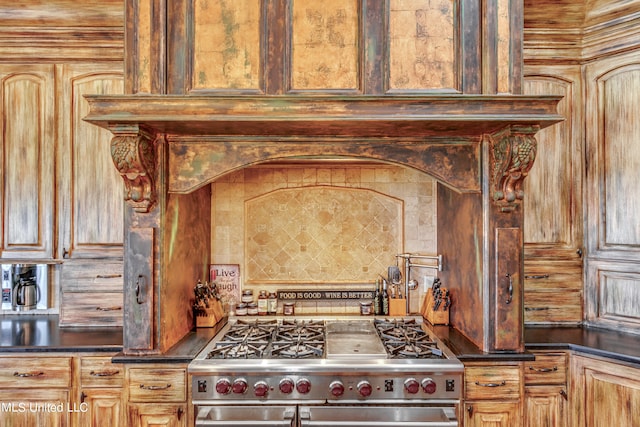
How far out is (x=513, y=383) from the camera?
77.2 inches

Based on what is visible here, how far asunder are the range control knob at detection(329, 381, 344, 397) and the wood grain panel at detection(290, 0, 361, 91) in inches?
57.2

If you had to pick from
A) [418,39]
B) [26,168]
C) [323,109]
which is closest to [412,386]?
[323,109]

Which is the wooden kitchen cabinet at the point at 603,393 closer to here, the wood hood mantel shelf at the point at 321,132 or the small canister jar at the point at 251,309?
the wood hood mantel shelf at the point at 321,132

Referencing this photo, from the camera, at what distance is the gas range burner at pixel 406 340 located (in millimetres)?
1990

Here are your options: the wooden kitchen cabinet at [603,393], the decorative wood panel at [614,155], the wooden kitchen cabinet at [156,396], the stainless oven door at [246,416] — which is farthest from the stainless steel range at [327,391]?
the decorative wood panel at [614,155]

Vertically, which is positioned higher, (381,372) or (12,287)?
(12,287)

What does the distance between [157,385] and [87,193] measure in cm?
131

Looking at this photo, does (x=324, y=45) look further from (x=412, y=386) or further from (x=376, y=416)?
(x=376, y=416)

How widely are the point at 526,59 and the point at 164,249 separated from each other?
2.49 metres

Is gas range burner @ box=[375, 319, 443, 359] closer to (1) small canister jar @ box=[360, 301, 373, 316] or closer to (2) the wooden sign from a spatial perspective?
(1) small canister jar @ box=[360, 301, 373, 316]

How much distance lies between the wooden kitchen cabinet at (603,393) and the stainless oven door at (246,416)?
58.7 inches

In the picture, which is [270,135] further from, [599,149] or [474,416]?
[599,149]

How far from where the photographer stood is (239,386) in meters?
1.87

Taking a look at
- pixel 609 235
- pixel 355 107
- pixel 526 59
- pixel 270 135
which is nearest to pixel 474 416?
pixel 609 235
